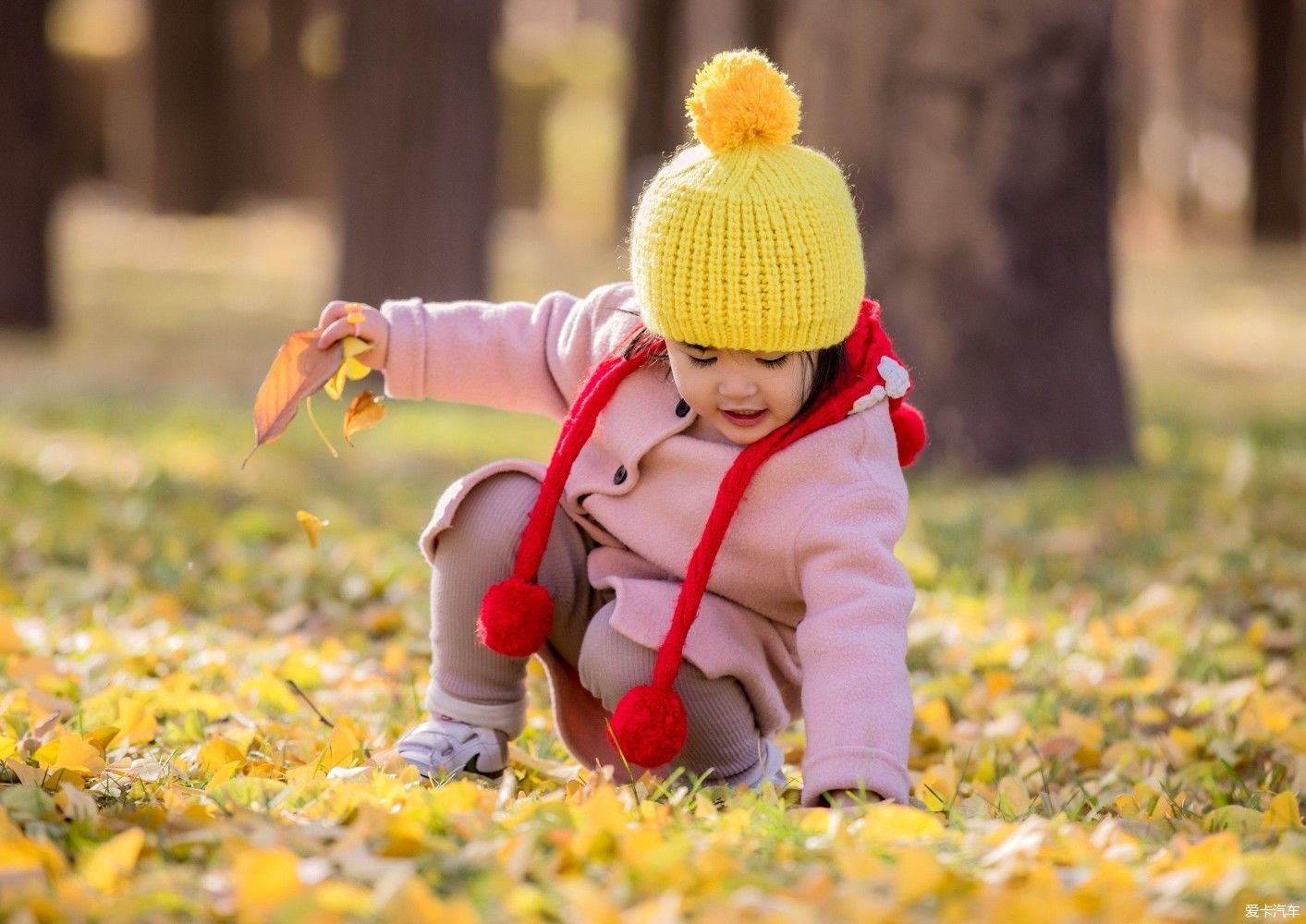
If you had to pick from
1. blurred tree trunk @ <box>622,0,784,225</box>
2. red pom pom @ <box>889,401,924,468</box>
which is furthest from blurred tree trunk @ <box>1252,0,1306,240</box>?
red pom pom @ <box>889,401,924,468</box>

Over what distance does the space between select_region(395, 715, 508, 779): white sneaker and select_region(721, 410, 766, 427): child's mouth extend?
705 mm

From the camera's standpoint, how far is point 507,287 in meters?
12.3

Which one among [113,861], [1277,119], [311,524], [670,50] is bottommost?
[113,861]

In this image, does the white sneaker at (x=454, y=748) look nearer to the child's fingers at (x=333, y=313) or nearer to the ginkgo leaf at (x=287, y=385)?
the ginkgo leaf at (x=287, y=385)

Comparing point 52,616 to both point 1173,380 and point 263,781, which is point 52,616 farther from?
point 1173,380

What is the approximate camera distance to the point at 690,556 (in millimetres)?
2621

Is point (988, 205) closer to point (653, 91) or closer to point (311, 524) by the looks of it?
point (311, 524)

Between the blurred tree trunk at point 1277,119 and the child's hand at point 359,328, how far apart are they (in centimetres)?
1644

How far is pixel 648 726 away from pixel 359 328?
2.85ft

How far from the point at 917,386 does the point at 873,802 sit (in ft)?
12.0

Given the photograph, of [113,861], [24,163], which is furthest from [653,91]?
[113,861]

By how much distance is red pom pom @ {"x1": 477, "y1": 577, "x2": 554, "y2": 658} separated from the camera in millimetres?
2562

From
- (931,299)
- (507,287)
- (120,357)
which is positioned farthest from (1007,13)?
(507,287)

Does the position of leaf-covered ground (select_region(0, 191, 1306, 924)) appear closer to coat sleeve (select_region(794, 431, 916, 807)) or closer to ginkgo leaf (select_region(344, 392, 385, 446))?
coat sleeve (select_region(794, 431, 916, 807))
